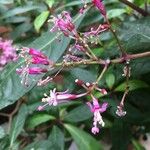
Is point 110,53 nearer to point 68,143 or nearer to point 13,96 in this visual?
point 13,96

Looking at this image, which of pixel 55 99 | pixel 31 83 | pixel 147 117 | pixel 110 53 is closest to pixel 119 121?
pixel 147 117

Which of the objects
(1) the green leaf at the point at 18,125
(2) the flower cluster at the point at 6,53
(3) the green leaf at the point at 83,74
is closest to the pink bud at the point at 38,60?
(3) the green leaf at the point at 83,74

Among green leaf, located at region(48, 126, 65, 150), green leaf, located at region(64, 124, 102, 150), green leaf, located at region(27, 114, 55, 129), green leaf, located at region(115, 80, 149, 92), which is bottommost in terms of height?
green leaf, located at region(64, 124, 102, 150)

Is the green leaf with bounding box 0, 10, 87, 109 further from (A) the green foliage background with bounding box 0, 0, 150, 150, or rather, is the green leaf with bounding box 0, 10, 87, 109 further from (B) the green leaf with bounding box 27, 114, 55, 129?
(B) the green leaf with bounding box 27, 114, 55, 129

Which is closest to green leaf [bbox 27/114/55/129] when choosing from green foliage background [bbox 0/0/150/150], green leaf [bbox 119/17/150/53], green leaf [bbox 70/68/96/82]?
green foliage background [bbox 0/0/150/150]

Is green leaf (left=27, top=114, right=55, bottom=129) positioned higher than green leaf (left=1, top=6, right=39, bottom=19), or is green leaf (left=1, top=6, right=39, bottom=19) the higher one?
green leaf (left=1, top=6, right=39, bottom=19)
